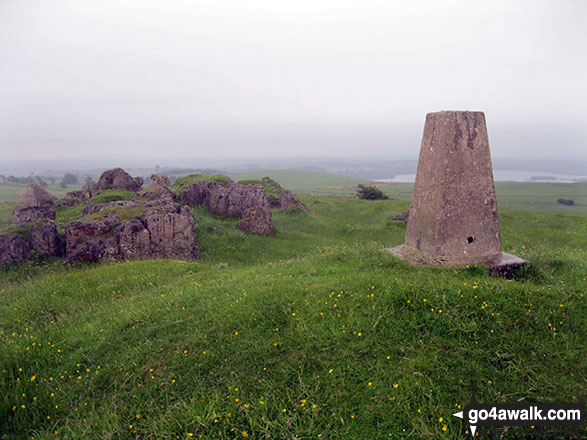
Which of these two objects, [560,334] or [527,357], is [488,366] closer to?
[527,357]

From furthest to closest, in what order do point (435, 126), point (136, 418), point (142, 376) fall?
point (435, 126) → point (142, 376) → point (136, 418)

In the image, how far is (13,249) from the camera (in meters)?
15.6

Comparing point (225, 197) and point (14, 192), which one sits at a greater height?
point (225, 197)

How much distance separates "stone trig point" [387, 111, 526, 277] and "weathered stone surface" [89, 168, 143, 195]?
32066 millimetres

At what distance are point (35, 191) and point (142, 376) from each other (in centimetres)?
3482

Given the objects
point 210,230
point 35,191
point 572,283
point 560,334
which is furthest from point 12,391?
point 35,191

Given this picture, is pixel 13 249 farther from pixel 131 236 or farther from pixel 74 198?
pixel 74 198

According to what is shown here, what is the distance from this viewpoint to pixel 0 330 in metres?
7.67

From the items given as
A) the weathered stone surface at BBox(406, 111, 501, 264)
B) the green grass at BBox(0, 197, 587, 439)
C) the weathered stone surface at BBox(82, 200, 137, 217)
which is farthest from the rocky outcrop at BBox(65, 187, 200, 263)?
the weathered stone surface at BBox(406, 111, 501, 264)

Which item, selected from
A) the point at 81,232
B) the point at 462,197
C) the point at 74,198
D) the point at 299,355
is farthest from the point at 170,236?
the point at 74,198

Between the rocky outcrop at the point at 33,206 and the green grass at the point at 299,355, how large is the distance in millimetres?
23000

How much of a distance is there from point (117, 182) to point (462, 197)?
3403cm

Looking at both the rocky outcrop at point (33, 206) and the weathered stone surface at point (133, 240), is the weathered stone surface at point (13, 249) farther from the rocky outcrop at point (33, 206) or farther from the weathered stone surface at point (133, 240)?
the rocky outcrop at point (33, 206)

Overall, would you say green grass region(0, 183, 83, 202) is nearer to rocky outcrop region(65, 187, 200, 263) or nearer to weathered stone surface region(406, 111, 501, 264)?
rocky outcrop region(65, 187, 200, 263)
